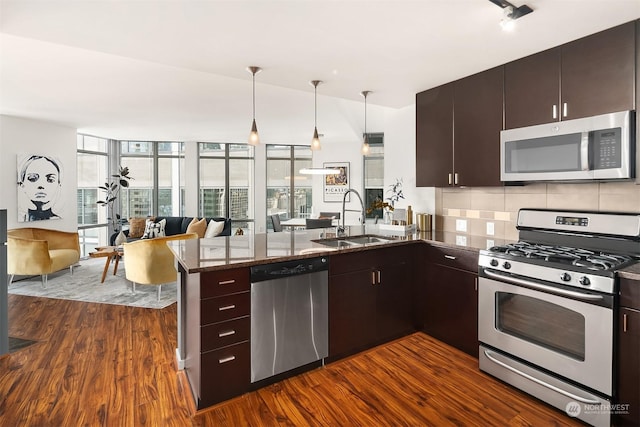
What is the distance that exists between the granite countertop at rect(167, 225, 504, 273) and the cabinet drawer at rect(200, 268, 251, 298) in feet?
0.17


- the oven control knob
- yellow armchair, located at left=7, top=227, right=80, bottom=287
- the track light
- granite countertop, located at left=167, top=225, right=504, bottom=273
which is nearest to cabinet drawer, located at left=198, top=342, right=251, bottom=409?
granite countertop, located at left=167, top=225, right=504, bottom=273

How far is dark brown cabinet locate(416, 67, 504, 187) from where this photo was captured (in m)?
2.87

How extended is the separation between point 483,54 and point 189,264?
98.2 inches

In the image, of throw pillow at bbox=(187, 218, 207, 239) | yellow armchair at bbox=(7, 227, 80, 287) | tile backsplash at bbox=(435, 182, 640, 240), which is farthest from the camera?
throw pillow at bbox=(187, 218, 207, 239)

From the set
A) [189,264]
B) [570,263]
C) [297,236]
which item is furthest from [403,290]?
[189,264]

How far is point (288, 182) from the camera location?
8.66 m

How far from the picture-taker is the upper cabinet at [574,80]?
2125mm

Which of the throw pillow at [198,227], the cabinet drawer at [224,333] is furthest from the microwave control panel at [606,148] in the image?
the throw pillow at [198,227]

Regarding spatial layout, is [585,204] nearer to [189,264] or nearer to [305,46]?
[305,46]

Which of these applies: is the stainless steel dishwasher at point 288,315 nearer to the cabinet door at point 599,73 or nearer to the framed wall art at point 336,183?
the cabinet door at point 599,73

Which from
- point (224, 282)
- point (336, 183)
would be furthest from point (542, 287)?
point (336, 183)

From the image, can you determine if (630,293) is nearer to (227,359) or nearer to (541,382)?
(541,382)

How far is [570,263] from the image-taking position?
202 cm

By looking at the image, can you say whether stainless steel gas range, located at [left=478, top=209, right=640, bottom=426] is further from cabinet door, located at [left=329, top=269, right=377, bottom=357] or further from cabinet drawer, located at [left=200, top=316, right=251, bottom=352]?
cabinet drawer, located at [left=200, top=316, right=251, bottom=352]
